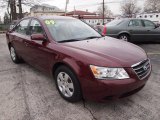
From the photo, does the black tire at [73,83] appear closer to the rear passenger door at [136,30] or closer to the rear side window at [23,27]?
the rear side window at [23,27]

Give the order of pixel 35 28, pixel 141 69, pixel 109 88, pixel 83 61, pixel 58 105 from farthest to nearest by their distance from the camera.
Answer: pixel 35 28 < pixel 58 105 < pixel 141 69 < pixel 83 61 < pixel 109 88

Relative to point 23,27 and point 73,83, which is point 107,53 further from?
point 23,27

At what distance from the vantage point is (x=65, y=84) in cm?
350

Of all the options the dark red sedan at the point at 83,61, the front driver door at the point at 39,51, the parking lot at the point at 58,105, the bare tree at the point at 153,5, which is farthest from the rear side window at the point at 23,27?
the bare tree at the point at 153,5

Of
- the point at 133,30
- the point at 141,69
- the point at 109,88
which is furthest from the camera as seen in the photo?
the point at 133,30

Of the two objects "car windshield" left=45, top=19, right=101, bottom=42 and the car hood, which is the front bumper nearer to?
the car hood

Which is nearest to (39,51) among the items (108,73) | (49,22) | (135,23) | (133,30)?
(49,22)

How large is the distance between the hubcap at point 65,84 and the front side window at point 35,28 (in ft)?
3.77

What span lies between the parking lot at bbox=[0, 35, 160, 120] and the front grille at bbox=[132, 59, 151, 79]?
0.60 meters

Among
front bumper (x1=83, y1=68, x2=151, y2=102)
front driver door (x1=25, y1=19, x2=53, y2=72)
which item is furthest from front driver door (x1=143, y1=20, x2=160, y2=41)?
front bumper (x1=83, y1=68, x2=151, y2=102)

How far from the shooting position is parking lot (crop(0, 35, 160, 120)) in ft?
10.1

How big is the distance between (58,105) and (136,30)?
22.8ft

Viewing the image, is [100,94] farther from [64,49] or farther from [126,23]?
[126,23]

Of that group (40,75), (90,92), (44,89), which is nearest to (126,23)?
(40,75)
